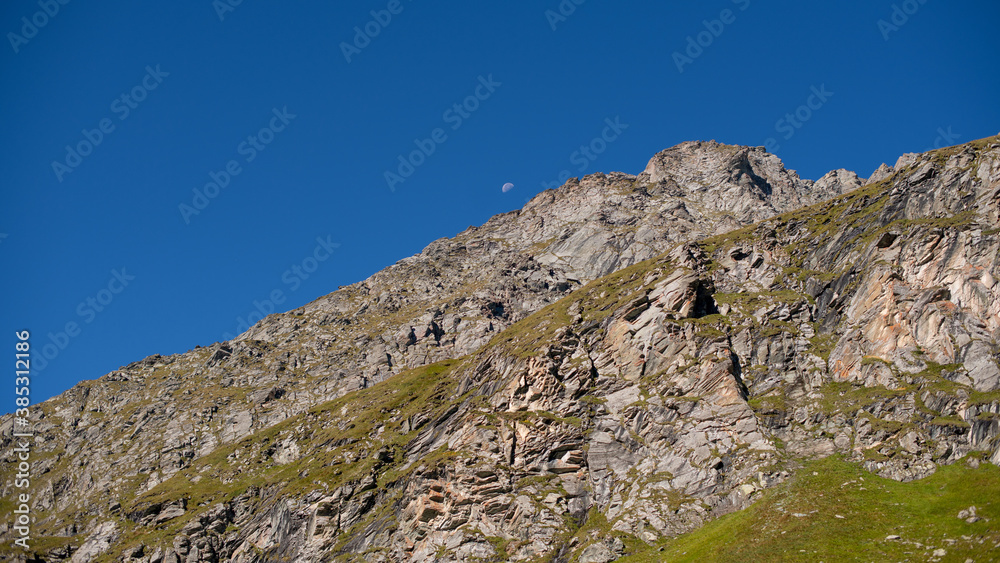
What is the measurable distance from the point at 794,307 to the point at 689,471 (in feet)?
121

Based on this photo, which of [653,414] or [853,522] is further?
[653,414]

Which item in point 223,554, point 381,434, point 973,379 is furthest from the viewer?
point 381,434

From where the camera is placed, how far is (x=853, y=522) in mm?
59500

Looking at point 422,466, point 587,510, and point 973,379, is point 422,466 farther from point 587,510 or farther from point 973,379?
point 973,379

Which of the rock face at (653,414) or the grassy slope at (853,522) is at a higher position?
the rock face at (653,414)

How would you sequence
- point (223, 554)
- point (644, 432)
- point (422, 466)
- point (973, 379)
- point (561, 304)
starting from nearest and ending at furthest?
1. point (973, 379)
2. point (644, 432)
3. point (422, 466)
4. point (223, 554)
5. point (561, 304)

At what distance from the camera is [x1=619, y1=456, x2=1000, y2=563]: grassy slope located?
52188mm

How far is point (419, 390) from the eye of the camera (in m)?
146

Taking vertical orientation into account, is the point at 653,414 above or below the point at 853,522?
above

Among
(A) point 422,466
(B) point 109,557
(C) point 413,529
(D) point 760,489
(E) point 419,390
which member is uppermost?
(E) point 419,390

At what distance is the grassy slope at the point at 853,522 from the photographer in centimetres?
5219

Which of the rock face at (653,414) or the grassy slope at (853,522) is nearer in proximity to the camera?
the grassy slope at (853,522)

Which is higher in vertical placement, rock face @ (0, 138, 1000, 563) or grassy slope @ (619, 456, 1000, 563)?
rock face @ (0, 138, 1000, 563)

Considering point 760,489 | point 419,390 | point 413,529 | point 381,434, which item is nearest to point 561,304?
point 419,390
